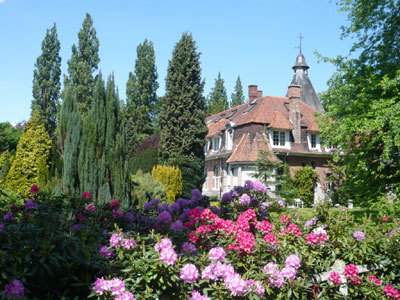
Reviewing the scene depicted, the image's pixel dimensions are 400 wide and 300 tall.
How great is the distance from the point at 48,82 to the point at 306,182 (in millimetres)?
28176

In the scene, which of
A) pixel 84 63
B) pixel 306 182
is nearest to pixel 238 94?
pixel 84 63

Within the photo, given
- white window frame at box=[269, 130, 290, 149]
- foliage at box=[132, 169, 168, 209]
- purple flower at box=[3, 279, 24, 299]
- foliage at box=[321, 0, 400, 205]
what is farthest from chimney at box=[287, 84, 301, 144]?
purple flower at box=[3, 279, 24, 299]

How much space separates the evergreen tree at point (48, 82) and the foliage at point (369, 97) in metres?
30.7

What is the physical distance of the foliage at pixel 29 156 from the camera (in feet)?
64.7

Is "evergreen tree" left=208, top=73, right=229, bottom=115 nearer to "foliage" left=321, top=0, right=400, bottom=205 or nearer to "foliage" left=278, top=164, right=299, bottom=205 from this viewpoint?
"foliage" left=278, top=164, right=299, bottom=205

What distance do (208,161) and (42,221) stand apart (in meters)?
31.9

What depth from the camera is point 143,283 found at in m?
3.08

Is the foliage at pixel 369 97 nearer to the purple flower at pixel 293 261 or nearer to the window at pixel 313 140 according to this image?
the purple flower at pixel 293 261

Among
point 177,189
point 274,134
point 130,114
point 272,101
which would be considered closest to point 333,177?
point 274,134

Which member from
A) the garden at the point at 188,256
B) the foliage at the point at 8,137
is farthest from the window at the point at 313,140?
the foliage at the point at 8,137

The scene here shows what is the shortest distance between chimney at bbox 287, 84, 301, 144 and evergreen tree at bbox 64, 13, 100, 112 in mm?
20834

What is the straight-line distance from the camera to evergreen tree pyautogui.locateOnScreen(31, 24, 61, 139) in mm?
36156

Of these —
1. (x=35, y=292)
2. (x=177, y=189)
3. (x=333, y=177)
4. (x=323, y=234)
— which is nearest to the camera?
(x=35, y=292)

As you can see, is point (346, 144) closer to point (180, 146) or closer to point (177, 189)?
point (177, 189)
